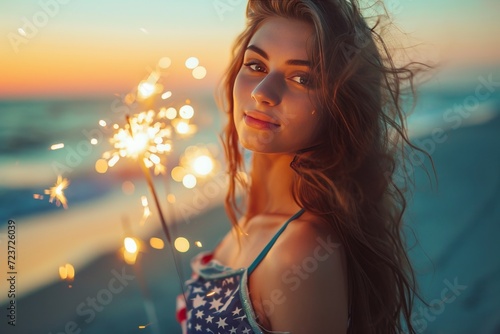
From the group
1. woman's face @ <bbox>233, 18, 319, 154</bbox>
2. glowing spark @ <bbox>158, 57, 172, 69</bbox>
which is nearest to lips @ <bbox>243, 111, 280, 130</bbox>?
woman's face @ <bbox>233, 18, 319, 154</bbox>

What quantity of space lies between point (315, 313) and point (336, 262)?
13 cm

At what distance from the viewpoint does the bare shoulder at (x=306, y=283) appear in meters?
1.20

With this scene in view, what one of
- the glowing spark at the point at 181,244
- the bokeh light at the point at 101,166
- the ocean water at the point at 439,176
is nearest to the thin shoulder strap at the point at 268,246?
the glowing spark at the point at 181,244

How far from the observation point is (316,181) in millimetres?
1346

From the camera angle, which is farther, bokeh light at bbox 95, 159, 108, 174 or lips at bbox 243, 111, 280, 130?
bokeh light at bbox 95, 159, 108, 174

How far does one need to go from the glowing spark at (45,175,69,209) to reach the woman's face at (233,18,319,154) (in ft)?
2.84

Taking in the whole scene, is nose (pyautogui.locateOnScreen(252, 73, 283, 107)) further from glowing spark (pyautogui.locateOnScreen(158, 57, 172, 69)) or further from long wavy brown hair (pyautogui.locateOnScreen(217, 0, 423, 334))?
glowing spark (pyautogui.locateOnScreen(158, 57, 172, 69))

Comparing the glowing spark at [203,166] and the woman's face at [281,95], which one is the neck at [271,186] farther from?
the glowing spark at [203,166]

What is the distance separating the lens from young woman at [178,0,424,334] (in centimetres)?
124

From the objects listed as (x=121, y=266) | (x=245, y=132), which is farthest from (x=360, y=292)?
(x=121, y=266)

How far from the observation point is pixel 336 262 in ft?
4.15

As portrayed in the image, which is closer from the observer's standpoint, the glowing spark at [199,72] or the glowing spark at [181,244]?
the glowing spark at [181,244]

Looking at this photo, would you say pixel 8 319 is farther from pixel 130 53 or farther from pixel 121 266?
pixel 130 53

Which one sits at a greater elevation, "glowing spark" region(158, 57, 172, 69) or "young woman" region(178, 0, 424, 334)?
"glowing spark" region(158, 57, 172, 69)
